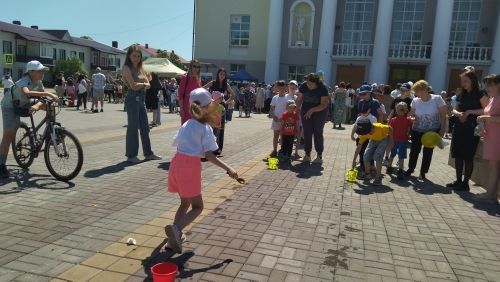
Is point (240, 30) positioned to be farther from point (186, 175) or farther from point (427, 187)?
point (186, 175)

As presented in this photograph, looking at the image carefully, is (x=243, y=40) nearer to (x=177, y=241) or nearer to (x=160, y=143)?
(x=160, y=143)

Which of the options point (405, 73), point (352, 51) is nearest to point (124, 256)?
point (352, 51)

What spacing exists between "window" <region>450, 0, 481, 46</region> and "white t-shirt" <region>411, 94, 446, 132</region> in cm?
2211

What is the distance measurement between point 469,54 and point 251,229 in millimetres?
26234

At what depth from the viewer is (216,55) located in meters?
32.8

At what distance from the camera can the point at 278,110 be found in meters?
9.09

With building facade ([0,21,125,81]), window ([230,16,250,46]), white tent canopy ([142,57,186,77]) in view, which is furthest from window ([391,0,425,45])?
building facade ([0,21,125,81])

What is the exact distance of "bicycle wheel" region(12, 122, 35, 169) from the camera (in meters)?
6.22

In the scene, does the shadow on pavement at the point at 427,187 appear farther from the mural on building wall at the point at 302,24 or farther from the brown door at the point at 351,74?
the mural on building wall at the point at 302,24

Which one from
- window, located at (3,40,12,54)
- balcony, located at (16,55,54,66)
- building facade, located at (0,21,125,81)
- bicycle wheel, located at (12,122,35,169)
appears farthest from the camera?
balcony, located at (16,55,54,66)

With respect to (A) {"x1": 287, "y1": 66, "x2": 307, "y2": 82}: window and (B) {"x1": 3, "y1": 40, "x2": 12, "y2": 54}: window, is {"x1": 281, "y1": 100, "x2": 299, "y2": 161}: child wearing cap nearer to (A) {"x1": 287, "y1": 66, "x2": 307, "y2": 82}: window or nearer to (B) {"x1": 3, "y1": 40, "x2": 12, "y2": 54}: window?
(A) {"x1": 287, "y1": 66, "x2": 307, "y2": 82}: window

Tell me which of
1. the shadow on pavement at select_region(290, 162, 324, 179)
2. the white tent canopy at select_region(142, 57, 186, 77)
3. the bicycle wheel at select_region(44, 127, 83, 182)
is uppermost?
the white tent canopy at select_region(142, 57, 186, 77)

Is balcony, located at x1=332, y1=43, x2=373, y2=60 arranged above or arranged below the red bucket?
above

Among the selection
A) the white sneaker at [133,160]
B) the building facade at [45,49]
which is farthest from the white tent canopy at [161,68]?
the building facade at [45,49]
